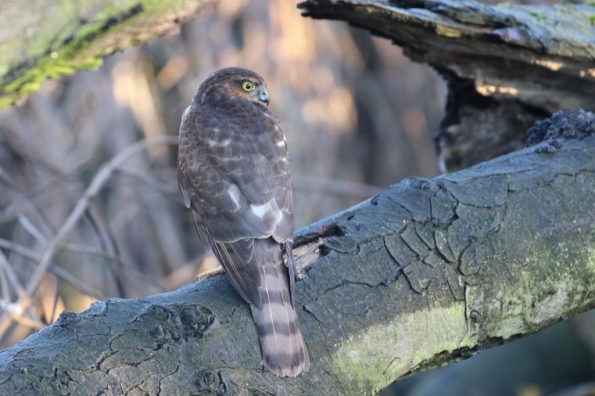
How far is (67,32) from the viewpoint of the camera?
143 inches

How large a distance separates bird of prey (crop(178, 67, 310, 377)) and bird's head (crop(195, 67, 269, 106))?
0.10 metres

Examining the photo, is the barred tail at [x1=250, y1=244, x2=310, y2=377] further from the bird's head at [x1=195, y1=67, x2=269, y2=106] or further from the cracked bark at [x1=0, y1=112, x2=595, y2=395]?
the bird's head at [x1=195, y1=67, x2=269, y2=106]

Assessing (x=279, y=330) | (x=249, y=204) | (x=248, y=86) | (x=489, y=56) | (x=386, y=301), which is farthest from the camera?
(x=248, y=86)

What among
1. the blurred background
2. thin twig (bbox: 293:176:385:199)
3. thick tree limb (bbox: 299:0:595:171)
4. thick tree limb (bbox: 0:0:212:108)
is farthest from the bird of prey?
the blurred background

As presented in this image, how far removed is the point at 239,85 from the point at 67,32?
868mm

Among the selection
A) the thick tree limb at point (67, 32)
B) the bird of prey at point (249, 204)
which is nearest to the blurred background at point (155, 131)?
the thick tree limb at point (67, 32)

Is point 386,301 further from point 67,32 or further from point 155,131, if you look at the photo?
point 155,131

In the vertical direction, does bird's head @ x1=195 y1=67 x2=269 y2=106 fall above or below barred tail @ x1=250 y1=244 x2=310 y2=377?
above

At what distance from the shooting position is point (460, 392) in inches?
225

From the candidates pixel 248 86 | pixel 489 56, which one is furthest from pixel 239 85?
pixel 489 56

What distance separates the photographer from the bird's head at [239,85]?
12.5ft

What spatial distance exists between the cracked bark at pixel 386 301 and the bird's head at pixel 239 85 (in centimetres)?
123

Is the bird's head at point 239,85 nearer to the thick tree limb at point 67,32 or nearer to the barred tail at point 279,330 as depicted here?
the thick tree limb at point 67,32

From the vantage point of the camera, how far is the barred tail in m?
2.29
